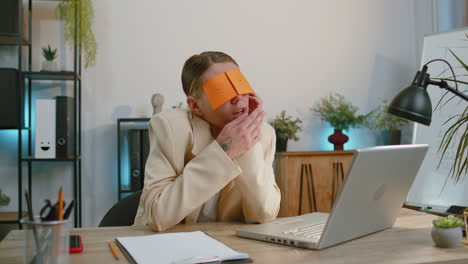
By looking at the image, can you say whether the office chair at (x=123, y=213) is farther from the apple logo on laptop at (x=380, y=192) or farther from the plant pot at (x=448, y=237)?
the plant pot at (x=448, y=237)

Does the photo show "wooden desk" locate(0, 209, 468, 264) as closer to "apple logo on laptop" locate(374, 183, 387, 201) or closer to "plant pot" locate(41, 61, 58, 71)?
"apple logo on laptop" locate(374, 183, 387, 201)

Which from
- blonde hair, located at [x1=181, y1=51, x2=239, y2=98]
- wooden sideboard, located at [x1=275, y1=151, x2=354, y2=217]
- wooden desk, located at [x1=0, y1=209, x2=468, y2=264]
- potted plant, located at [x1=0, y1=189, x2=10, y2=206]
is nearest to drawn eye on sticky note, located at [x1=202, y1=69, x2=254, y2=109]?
blonde hair, located at [x1=181, y1=51, x2=239, y2=98]

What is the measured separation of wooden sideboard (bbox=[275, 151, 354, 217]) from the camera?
344 cm

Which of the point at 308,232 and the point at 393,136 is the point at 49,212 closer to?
the point at 308,232

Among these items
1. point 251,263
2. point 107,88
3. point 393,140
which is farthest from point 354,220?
point 393,140

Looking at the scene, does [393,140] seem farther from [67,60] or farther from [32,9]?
[32,9]

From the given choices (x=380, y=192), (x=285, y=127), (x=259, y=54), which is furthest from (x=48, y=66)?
(x=380, y=192)

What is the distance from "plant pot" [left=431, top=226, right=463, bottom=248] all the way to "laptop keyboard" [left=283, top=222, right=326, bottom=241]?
0.85 ft

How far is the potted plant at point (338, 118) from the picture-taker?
366 centimetres

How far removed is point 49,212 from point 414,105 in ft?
2.80

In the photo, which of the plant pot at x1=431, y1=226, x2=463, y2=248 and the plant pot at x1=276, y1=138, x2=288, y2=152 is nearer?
the plant pot at x1=431, y1=226, x2=463, y2=248

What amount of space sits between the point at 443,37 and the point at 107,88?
2.22m

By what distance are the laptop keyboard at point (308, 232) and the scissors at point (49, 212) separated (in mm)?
539

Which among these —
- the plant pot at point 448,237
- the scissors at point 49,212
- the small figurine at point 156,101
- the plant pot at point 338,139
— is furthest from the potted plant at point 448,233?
the plant pot at point 338,139
